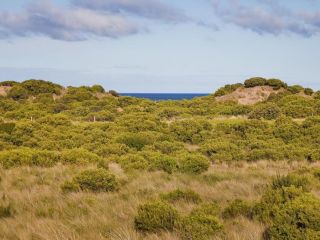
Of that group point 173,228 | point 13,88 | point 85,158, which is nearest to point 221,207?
point 173,228

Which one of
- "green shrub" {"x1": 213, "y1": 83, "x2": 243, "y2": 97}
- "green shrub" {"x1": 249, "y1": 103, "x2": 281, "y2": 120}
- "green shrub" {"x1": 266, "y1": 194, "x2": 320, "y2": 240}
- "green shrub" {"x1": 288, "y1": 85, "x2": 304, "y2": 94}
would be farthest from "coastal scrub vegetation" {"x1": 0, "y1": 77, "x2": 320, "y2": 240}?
"green shrub" {"x1": 213, "y1": 83, "x2": 243, "y2": 97}

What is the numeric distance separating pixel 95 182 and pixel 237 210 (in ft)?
14.0

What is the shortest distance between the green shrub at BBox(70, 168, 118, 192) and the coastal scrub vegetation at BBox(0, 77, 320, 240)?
26 millimetres

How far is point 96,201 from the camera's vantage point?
893 cm

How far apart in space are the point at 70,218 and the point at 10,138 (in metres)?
18.0

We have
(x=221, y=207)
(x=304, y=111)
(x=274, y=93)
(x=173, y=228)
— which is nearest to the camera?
(x=173, y=228)

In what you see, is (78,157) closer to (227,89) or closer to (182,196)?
(182,196)

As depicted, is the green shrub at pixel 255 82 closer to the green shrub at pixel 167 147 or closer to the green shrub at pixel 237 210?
the green shrub at pixel 167 147

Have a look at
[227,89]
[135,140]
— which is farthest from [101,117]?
[227,89]

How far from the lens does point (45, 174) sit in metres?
13.3

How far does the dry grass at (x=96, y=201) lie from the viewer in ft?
21.4

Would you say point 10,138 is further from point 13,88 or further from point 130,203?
point 13,88

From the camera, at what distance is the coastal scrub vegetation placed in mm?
6543

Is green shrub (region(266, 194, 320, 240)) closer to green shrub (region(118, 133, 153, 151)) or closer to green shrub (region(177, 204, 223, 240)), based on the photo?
green shrub (region(177, 204, 223, 240))
